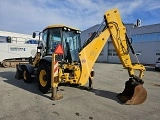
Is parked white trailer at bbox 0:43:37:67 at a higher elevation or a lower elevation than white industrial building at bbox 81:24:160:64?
lower

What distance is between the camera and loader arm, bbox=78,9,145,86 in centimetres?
702

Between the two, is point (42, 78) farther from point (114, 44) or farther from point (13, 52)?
point (13, 52)

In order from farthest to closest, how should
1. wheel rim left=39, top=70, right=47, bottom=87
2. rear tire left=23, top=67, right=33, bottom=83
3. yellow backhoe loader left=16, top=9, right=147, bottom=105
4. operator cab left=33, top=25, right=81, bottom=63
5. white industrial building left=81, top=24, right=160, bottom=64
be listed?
white industrial building left=81, top=24, right=160, bottom=64
rear tire left=23, top=67, right=33, bottom=83
operator cab left=33, top=25, right=81, bottom=63
wheel rim left=39, top=70, right=47, bottom=87
yellow backhoe loader left=16, top=9, right=147, bottom=105

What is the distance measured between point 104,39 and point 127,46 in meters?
0.90

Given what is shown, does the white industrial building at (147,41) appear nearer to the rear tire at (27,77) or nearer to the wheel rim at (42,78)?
the rear tire at (27,77)

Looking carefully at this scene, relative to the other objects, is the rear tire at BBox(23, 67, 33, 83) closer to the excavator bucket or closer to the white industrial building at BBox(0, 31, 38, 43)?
the excavator bucket

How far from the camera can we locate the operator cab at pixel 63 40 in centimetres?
798

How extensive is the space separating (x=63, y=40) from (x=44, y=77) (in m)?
1.73

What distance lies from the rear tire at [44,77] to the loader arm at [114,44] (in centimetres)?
124

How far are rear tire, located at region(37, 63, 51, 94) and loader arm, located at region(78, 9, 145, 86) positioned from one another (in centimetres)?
124

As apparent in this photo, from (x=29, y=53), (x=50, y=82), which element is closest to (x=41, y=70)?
(x=50, y=82)

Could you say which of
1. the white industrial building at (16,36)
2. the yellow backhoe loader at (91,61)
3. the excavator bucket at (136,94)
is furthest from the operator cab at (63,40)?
the white industrial building at (16,36)

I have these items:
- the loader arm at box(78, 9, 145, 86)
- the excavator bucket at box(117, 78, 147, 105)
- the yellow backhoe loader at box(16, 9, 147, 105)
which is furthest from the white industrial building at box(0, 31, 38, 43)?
the excavator bucket at box(117, 78, 147, 105)

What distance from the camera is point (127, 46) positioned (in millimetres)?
7133
